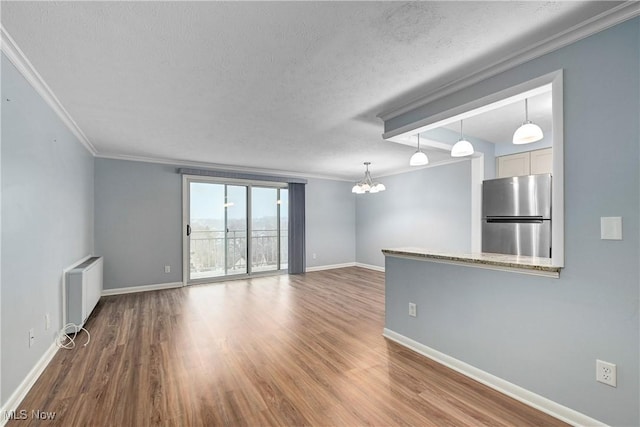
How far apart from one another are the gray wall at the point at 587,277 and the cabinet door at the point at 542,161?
2.49 m

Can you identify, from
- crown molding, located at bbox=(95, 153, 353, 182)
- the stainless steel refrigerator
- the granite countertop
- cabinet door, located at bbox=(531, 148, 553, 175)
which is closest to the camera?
the granite countertop

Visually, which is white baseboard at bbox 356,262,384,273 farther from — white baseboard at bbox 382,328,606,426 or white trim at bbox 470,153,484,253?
white baseboard at bbox 382,328,606,426

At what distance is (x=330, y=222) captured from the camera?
7.45 meters

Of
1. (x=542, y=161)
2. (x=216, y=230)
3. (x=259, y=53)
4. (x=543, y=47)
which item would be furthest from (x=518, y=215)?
(x=216, y=230)

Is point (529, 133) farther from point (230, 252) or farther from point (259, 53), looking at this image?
point (230, 252)

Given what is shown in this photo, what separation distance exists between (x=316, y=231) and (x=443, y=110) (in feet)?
16.3

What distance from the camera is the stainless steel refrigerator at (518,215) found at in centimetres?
340

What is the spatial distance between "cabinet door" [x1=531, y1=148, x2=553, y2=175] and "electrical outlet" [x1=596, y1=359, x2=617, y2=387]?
3.08 m

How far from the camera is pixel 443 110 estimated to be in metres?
2.57

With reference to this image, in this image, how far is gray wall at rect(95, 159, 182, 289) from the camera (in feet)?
15.6

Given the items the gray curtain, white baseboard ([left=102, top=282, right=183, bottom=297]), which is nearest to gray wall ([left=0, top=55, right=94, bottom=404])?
white baseboard ([left=102, top=282, right=183, bottom=297])

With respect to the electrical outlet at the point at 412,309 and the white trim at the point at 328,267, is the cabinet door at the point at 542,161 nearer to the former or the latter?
the electrical outlet at the point at 412,309

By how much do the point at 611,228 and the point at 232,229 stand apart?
5665mm

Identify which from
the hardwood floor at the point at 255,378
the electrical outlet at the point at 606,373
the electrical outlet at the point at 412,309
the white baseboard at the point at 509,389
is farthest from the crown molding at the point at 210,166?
the electrical outlet at the point at 606,373
